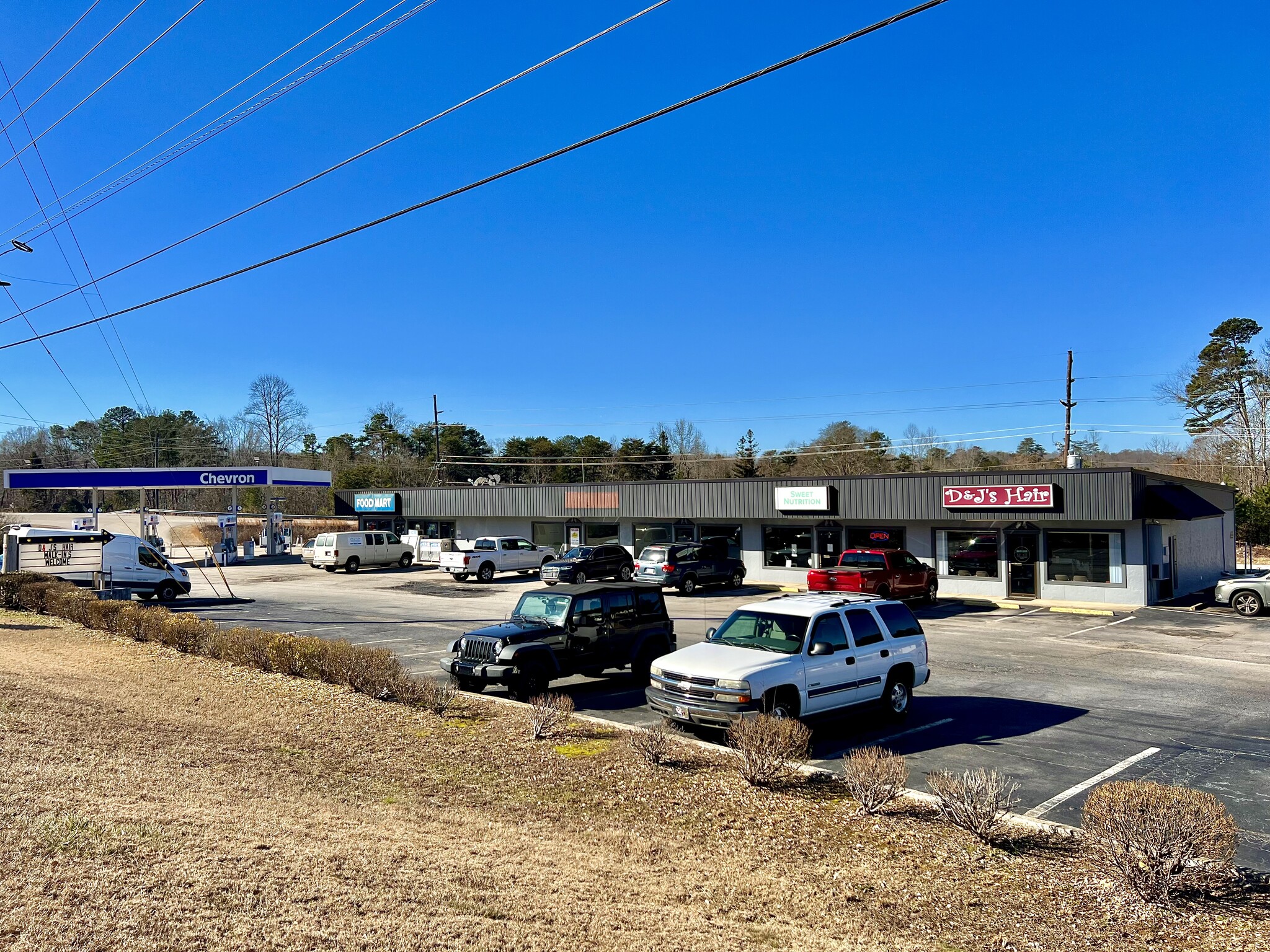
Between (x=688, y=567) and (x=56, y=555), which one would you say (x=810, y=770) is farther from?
(x=56, y=555)

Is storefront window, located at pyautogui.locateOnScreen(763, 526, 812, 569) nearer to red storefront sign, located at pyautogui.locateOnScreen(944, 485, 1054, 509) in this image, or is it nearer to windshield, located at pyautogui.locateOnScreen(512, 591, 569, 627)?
red storefront sign, located at pyautogui.locateOnScreen(944, 485, 1054, 509)

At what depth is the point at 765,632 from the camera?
11.6m

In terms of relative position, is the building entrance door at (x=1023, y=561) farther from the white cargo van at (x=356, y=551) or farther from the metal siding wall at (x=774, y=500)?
the white cargo van at (x=356, y=551)

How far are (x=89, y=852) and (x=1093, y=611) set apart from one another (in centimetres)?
2734

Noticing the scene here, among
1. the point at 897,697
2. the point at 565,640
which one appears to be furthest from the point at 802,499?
the point at 897,697

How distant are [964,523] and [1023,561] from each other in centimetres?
236

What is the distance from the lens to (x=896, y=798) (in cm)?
811

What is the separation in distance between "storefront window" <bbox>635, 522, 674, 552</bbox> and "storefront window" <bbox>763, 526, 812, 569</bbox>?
4.94m

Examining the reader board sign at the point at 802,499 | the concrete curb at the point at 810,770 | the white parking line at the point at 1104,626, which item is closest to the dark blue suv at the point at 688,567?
the reader board sign at the point at 802,499

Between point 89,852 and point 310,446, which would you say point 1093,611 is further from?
point 310,446

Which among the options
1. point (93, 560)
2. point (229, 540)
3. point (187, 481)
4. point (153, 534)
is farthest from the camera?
point (153, 534)

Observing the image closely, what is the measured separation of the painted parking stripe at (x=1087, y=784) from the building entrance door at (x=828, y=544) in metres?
23.5

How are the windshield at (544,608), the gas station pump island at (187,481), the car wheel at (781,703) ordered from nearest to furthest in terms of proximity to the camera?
the car wheel at (781,703), the windshield at (544,608), the gas station pump island at (187,481)

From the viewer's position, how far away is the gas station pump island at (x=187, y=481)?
4297 cm
